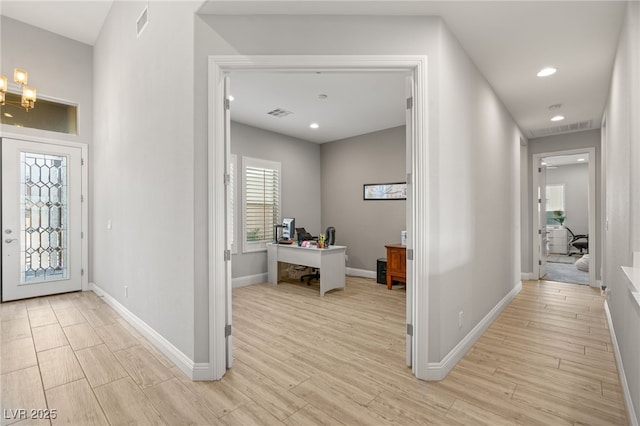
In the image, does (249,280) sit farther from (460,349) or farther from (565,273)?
(565,273)

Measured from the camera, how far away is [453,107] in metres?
2.57

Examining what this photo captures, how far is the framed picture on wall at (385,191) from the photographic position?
5.78 metres

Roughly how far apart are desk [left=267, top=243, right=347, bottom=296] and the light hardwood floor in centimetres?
102

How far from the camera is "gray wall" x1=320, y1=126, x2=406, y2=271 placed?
19.2 ft

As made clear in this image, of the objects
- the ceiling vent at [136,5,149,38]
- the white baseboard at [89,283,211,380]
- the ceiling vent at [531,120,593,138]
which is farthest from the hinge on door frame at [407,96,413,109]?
the ceiling vent at [531,120,593,138]

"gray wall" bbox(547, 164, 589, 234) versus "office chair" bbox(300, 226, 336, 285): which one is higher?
"gray wall" bbox(547, 164, 589, 234)

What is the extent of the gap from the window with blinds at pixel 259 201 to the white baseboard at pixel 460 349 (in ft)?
12.9

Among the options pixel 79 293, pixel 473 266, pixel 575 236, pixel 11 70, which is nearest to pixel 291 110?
pixel 473 266

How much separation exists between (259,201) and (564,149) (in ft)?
19.4

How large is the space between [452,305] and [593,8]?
8.29 ft

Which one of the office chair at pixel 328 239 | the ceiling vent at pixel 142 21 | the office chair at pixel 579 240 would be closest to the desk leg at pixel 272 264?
the office chair at pixel 328 239

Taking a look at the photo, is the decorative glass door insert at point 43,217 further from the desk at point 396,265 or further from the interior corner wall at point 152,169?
the desk at point 396,265

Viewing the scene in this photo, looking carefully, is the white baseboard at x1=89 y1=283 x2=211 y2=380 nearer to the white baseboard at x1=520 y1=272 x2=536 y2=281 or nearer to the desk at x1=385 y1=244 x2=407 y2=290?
the desk at x1=385 y1=244 x2=407 y2=290

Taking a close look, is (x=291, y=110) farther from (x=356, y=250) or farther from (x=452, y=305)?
(x=452, y=305)
